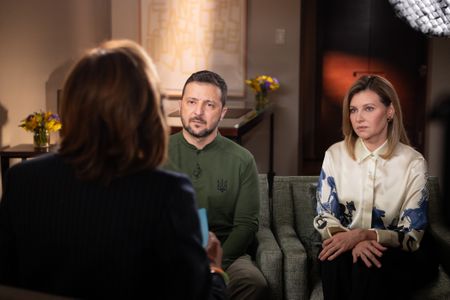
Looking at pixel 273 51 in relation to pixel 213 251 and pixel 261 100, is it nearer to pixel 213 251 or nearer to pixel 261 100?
pixel 261 100

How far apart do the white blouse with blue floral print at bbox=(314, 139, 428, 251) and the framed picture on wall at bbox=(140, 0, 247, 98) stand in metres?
3.45

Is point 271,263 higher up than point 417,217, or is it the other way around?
point 417,217

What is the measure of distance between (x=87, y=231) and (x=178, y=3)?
4972 millimetres

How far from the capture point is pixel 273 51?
6102 mm

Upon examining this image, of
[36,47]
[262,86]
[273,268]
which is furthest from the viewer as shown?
[36,47]

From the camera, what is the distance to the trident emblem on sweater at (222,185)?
8.70 ft

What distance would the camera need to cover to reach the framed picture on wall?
19.9 feet

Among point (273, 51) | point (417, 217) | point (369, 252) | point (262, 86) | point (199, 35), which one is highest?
point (199, 35)

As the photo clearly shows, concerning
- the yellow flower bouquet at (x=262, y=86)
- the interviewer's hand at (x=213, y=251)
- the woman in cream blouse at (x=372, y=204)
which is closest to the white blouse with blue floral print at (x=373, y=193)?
the woman in cream blouse at (x=372, y=204)

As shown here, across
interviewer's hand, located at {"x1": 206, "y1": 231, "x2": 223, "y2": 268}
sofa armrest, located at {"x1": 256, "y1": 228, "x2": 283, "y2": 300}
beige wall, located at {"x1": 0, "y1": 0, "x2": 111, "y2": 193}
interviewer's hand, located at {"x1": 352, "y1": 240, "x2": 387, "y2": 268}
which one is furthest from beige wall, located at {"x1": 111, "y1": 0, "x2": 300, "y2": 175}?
interviewer's hand, located at {"x1": 206, "y1": 231, "x2": 223, "y2": 268}

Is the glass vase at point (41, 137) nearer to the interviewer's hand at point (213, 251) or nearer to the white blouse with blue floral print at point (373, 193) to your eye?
the white blouse with blue floral print at point (373, 193)

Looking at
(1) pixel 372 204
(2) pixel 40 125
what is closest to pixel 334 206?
→ (1) pixel 372 204

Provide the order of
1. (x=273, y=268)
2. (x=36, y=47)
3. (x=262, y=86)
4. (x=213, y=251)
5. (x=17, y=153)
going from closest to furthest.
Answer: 1. (x=213, y=251)
2. (x=273, y=268)
3. (x=17, y=153)
4. (x=262, y=86)
5. (x=36, y=47)

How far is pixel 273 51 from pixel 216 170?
142 inches
